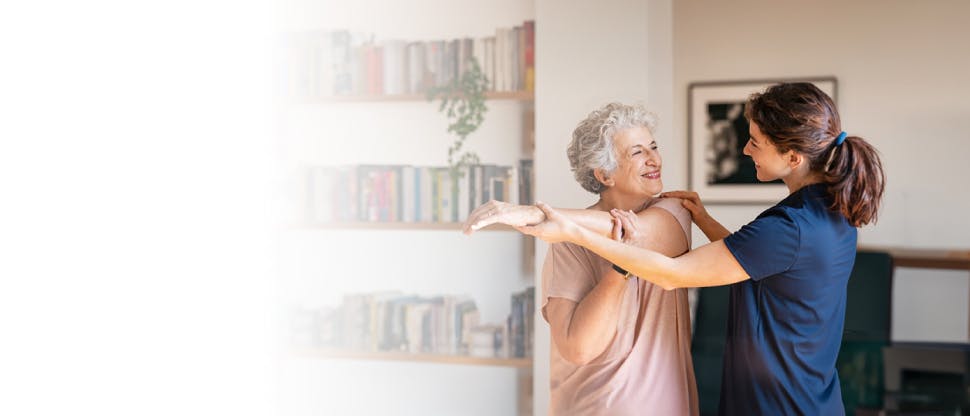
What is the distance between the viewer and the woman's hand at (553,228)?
1430mm

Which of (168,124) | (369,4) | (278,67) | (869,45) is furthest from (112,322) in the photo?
(869,45)

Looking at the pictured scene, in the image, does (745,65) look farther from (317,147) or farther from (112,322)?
(112,322)

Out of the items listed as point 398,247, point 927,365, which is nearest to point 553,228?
point 398,247

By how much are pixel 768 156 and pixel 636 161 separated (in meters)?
0.23

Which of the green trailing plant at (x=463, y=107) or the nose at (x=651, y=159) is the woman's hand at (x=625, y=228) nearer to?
the nose at (x=651, y=159)

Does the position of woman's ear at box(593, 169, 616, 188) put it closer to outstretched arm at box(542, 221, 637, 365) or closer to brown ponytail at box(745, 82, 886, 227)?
outstretched arm at box(542, 221, 637, 365)

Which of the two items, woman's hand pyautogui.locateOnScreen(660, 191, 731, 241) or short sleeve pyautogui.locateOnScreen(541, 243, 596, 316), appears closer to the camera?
short sleeve pyautogui.locateOnScreen(541, 243, 596, 316)

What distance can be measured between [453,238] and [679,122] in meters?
1.90

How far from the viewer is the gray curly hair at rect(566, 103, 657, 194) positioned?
1.66 meters

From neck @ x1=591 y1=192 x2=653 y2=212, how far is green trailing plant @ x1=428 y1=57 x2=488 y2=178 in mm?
1244

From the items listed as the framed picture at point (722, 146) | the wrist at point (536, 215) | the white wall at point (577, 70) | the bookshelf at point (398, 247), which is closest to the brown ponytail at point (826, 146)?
the wrist at point (536, 215)

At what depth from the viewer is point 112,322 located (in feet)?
6.07

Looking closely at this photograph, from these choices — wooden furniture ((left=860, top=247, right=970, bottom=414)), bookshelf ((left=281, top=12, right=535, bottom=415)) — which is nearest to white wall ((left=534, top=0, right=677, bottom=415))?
bookshelf ((left=281, top=12, right=535, bottom=415))

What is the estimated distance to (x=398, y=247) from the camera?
10.1 feet
